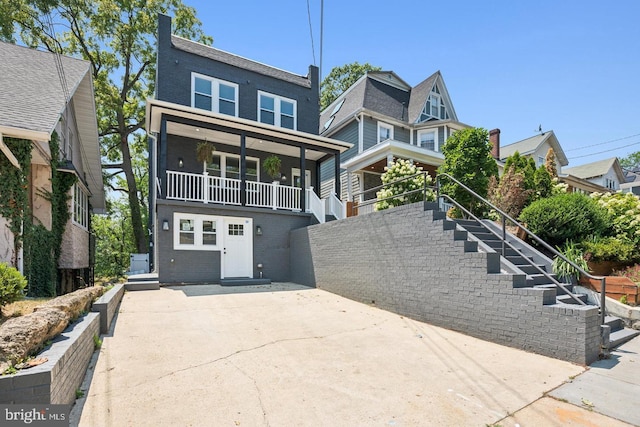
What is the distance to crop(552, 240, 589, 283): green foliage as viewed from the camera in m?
6.32

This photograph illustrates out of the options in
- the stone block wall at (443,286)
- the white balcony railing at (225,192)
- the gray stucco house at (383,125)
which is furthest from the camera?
the gray stucco house at (383,125)

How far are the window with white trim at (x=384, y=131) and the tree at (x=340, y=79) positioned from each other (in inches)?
619

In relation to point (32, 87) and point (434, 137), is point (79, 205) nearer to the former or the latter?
point (32, 87)

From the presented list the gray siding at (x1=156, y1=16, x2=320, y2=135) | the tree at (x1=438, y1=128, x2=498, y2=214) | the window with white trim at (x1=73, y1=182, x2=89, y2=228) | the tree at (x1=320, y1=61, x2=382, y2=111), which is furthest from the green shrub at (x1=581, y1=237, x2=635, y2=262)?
the tree at (x1=320, y1=61, x2=382, y2=111)

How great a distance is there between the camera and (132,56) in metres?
20.7

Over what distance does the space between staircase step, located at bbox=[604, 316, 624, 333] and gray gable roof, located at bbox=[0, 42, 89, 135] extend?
10636 mm

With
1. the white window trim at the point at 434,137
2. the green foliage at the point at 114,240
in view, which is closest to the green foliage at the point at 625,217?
the white window trim at the point at 434,137

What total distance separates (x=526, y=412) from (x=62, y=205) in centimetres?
1230

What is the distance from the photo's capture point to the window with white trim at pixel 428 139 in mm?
17531

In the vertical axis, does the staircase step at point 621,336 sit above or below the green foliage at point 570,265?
below

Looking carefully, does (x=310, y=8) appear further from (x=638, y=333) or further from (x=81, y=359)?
(x=638, y=333)

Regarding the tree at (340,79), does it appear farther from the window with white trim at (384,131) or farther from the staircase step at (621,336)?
the staircase step at (621,336)

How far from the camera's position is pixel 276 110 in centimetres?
1486

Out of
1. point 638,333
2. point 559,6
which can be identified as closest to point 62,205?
point 638,333
